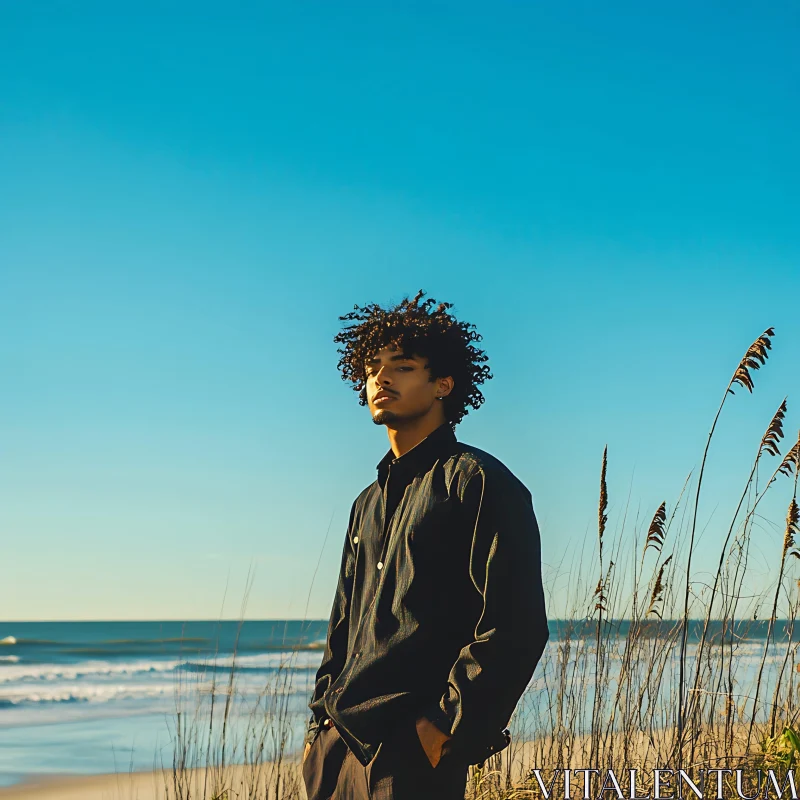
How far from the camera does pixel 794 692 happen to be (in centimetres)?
416

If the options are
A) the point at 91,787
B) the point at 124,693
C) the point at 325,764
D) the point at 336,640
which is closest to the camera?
the point at 325,764

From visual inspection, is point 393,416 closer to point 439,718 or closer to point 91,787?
point 439,718

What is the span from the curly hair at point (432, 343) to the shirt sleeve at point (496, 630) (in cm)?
41

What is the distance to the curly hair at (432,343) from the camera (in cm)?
231

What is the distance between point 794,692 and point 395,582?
9.20 ft

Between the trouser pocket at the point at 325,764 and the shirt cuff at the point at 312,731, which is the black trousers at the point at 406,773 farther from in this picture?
the shirt cuff at the point at 312,731

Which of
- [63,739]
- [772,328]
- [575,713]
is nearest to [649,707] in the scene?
[575,713]

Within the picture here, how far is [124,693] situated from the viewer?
1314cm

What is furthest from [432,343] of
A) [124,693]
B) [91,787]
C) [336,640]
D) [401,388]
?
[124,693]

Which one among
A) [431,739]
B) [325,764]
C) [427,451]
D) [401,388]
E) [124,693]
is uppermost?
[401,388]

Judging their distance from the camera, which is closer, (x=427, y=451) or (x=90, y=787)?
(x=427, y=451)

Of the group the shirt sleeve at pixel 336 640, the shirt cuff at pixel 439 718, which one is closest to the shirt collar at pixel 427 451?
the shirt sleeve at pixel 336 640

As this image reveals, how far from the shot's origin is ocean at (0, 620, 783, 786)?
14.1 ft

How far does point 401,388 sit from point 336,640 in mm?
651
